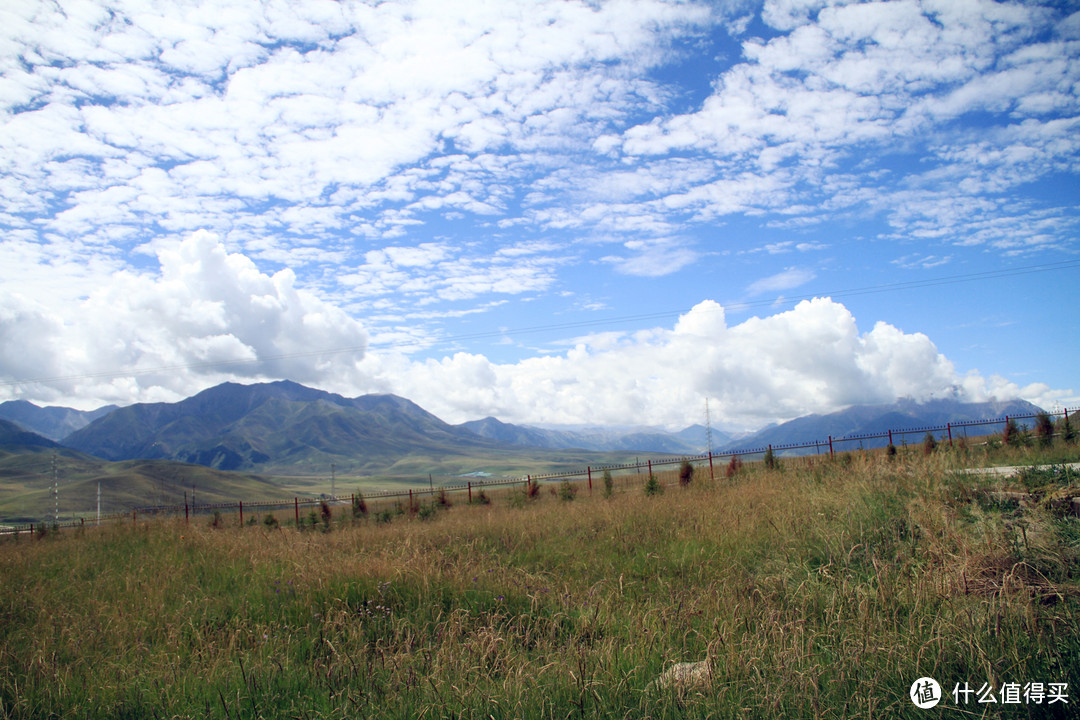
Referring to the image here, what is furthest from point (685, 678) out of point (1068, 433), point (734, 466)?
point (1068, 433)

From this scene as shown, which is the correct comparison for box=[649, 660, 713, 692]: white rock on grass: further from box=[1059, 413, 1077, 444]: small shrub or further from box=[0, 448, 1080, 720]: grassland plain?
box=[1059, 413, 1077, 444]: small shrub

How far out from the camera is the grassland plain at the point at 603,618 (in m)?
3.90

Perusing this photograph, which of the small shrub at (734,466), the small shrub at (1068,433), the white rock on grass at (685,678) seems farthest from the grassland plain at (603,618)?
the small shrub at (1068,433)

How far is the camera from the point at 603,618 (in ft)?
19.0

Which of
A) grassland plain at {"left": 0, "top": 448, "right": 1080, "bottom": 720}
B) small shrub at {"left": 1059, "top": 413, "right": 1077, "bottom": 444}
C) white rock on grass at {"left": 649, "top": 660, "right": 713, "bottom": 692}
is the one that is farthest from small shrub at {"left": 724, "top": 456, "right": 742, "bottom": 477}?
white rock on grass at {"left": 649, "top": 660, "right": 713, "bottom": 692}

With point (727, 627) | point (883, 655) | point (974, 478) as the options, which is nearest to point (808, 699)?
point (883, 655)

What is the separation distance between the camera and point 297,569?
7898 mm

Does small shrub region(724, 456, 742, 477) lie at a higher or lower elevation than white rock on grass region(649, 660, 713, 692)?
lower

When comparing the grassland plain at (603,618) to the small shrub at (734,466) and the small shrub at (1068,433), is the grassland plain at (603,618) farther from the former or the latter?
the small shrub at (1068,433)

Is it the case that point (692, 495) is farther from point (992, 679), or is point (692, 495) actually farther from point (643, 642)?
point (992, 679)

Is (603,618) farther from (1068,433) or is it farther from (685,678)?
(1068,433)

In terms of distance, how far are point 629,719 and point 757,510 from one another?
7450 millimetres

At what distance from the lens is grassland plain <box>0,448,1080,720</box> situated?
3.90 m

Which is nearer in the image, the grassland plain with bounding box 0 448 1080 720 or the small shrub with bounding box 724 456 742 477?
the grassland plain with bounding box 0 448 1080 720
